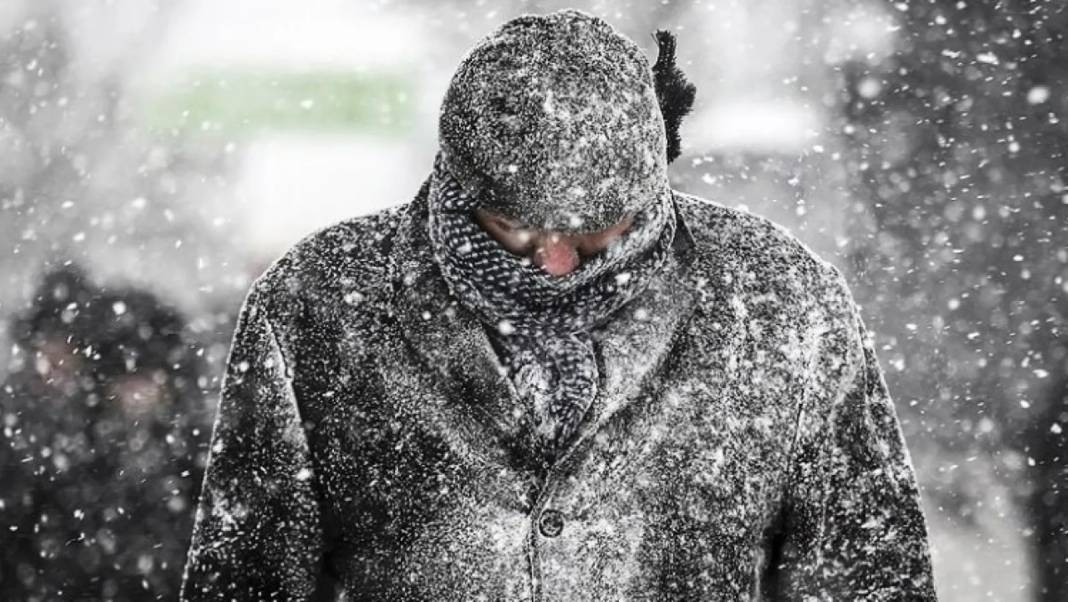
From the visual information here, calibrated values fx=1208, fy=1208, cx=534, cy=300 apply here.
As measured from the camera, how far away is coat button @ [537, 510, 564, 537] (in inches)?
73.3

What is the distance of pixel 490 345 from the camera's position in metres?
1.91

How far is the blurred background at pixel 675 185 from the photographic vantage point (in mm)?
6742

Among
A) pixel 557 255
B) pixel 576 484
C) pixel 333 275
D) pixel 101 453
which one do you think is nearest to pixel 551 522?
pixel 576 484

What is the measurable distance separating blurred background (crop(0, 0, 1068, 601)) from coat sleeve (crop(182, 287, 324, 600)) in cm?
478

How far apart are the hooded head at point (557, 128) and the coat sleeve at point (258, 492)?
50 centimetres

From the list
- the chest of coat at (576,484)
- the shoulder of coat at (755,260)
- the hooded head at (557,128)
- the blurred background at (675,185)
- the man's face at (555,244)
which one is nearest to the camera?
the hooded head at (557,128)

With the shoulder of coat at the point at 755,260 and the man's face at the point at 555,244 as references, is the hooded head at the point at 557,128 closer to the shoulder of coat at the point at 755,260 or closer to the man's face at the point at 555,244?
the man's face at the point at 555,244

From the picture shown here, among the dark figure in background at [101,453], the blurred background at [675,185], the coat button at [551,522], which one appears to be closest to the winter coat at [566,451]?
the coat button at [551,522]

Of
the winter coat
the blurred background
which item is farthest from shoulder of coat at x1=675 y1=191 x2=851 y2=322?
the blurred background

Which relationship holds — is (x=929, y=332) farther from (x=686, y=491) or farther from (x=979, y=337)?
(x=686, y=491)

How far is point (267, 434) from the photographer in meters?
1.96

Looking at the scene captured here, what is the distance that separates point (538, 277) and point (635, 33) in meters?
5.17

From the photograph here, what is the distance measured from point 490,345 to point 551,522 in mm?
292

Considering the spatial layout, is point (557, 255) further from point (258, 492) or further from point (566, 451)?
point (258, 492)
